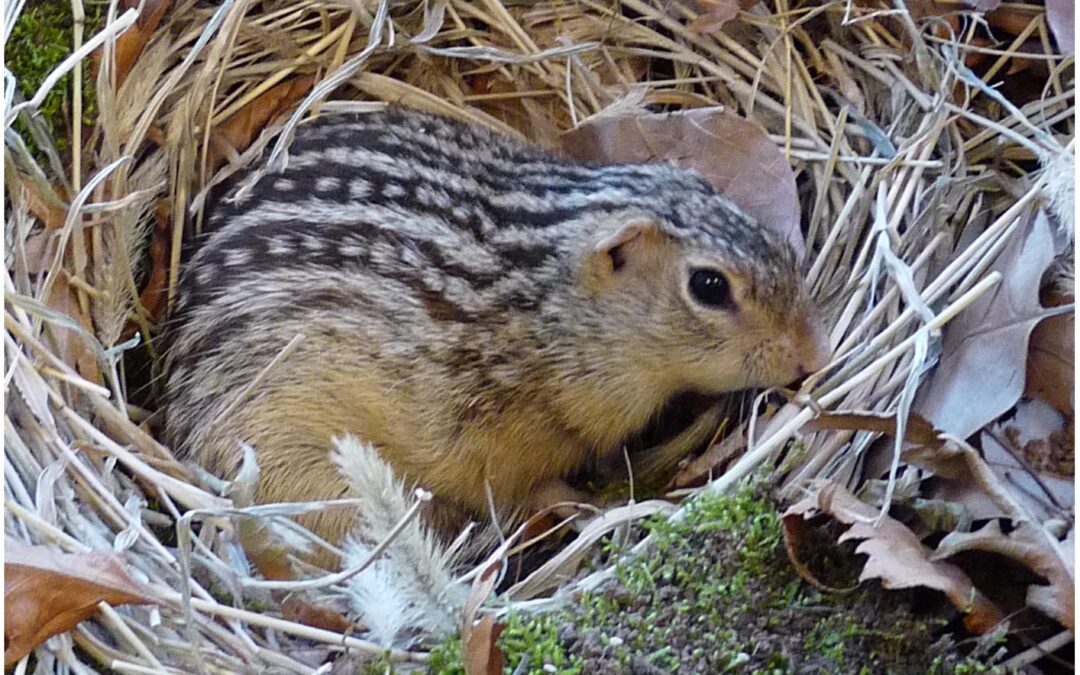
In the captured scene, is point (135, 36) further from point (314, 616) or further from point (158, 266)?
point (314, 616)

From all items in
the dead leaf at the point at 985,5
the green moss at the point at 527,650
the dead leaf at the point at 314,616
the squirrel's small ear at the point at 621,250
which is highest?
the dead leaf at the point at 985,5

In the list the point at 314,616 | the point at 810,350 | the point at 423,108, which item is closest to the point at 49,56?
the point at 423,108

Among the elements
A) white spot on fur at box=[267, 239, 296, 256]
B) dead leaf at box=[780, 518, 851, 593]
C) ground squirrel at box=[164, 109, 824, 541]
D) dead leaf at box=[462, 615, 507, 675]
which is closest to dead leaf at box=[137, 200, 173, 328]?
ground squirrel at box=[164, 109, 824, 541]

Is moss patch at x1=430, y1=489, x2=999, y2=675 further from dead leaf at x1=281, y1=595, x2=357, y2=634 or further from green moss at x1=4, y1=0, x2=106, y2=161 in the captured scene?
green moss at x1=4, y1=0, x2=106, y2=161

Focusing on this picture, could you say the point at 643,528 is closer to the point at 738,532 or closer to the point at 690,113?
the point at 738,532

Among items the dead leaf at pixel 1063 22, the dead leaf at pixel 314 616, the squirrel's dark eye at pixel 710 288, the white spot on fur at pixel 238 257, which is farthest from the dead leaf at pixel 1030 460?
the white spot on fur at pixel 238 257

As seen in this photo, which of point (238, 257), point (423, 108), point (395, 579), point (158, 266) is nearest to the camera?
point (395, 579)

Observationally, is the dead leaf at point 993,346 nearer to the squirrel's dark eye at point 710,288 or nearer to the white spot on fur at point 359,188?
the squirrel's dark eye at point 710,288

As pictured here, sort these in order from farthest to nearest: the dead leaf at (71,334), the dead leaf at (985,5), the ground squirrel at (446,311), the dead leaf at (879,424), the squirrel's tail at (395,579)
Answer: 1. the dead leaf at (985,5)
2. the ground squirrel at (446,311)
3. the dead leaf at (71,334)
4. the dead leaf at (879,424)
5. the squirrel's tail at (395,579)
